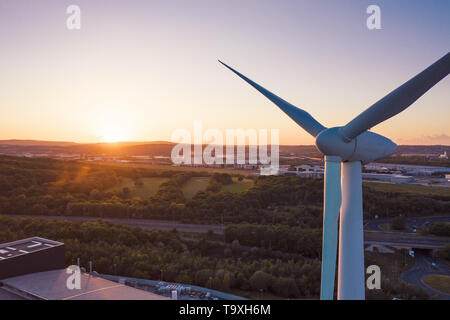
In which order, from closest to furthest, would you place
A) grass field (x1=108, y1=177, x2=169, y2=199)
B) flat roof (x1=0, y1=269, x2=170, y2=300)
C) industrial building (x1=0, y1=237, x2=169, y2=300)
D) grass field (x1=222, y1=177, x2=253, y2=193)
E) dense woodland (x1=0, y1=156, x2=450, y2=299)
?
1. flat roof (x1=0, y1=269, x2=170, y2=300)
2. industrial building (x1=0, y1=237, x2=169, y2=300)
3. dense woodland (x1=0, y1=156, x2=450, y2=299)
4. grass field (x1=108, y1=177, x2=169, y2=199)
5. grass field (x1=222, y1=177, x2=253, y2=193)

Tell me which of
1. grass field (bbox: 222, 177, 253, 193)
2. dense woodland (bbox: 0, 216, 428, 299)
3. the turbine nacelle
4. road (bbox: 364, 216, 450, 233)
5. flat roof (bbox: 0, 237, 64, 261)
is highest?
the turbine nacelle

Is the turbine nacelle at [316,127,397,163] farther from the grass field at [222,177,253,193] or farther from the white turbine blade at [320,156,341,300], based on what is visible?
the grass field at [222,177,253,193]

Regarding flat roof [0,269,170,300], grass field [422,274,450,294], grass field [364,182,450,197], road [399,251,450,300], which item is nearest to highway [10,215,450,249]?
road [399,251,450,300]

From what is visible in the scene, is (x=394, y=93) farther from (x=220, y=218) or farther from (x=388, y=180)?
(x=388, y=180)

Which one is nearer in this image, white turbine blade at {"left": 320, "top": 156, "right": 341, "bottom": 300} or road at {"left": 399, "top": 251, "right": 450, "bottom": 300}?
white turbine blade at {"left": 320, "top": 156, "right": 341, "bottom": 300}

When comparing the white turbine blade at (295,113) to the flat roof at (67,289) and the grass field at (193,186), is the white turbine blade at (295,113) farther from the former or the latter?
the grass field at (193,186)

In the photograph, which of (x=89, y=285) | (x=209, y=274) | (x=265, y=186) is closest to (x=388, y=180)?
Answer: (x=265, y=186)
